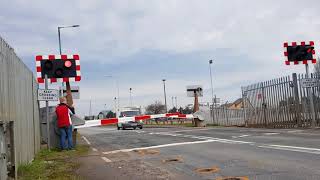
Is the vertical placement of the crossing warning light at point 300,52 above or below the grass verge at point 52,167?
above

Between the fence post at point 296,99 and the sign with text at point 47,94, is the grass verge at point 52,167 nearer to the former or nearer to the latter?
the sign with text at point 47,94

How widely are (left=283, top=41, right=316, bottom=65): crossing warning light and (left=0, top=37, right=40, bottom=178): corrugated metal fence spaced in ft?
42.3

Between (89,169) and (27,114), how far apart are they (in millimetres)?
2431

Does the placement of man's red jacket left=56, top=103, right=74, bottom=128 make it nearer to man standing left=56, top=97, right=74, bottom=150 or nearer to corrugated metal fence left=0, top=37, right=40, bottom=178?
man standing left=56, top=97, right=74, bottom=150

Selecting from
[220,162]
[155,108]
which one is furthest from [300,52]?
[155,108]

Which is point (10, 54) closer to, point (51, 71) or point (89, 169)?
point (89, 169)

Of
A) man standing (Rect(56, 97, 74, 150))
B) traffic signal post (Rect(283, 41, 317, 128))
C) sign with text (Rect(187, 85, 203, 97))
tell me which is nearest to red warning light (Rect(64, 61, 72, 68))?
man standing (Rect(56, 97, 74, 150))

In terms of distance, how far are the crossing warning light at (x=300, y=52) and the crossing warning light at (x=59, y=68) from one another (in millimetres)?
10139

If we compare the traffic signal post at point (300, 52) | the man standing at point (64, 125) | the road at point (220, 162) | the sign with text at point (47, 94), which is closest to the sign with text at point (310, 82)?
the traffic signal post at point (300, 52)

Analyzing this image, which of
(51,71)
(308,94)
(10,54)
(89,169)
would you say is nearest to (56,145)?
(51,71)

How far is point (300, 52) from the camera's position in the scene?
75.7 feet

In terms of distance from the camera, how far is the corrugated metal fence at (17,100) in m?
8.58

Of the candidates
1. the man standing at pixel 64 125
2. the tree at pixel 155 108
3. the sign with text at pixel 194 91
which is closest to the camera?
the man standing at pixel 64 125

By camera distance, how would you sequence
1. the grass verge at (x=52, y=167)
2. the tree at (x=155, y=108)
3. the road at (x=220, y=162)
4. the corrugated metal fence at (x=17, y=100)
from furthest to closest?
the tree at (x=155, y=108)
the grass verge at (x=52, y=167)
the road at (x=220, y=162)
the corrugated metal fence at (x=17, y=100)
